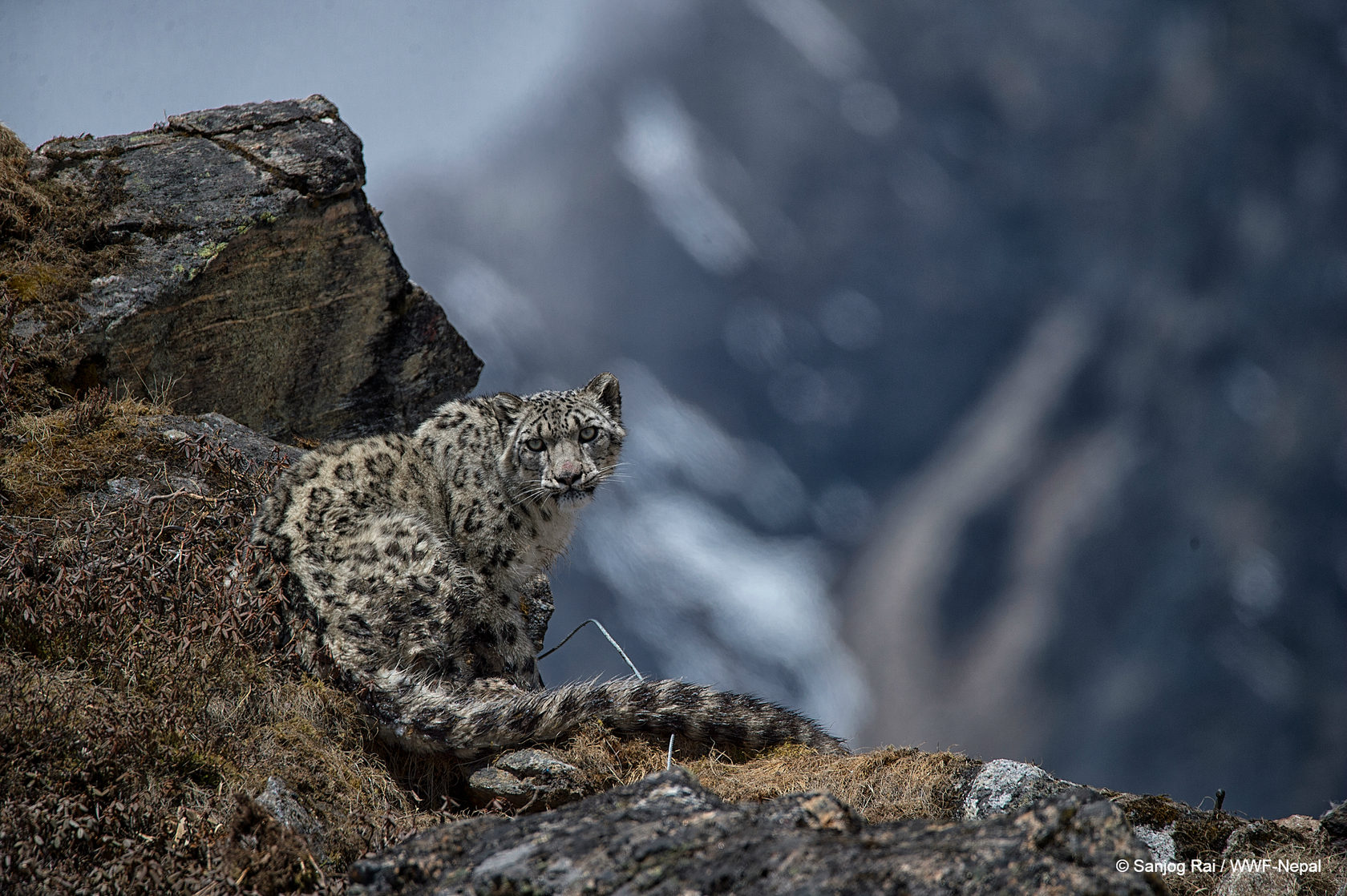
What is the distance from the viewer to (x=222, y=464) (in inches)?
354

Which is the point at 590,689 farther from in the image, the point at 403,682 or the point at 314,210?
the point at 314,210

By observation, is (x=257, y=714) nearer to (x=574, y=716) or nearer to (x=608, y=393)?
(x=574, y=716)

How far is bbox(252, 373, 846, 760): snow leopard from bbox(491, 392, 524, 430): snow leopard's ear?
2 cm

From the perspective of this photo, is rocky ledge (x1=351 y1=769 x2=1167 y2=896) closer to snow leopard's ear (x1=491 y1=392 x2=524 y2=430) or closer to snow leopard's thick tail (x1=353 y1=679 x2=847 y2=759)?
snow leopard's thick tail (x1=353 y1=679 x2=847 y2=759)

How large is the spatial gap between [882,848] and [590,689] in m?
3.73

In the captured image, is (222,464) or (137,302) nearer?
(222,464)

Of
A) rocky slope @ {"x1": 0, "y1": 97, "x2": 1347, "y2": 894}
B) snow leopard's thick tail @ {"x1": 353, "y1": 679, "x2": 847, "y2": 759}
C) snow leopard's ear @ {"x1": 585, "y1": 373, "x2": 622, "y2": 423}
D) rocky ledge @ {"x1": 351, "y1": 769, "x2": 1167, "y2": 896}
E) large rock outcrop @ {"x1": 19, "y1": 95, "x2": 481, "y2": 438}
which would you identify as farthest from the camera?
large rock outcrop @ {"x1": 19, "y1": 95, "x2": 481, "y2": 438}

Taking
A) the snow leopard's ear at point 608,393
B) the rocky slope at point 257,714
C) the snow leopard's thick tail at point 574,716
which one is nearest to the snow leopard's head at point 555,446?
the snow leopard's ear at point 608,393

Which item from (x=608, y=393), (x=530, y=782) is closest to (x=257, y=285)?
(x=608, y=393)

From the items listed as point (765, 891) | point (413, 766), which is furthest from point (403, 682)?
point (765, 891)

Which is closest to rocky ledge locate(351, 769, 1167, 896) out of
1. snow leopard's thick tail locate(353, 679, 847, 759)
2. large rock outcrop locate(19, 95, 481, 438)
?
snow leopard's thick tail locate(353, 679, 847, 759)

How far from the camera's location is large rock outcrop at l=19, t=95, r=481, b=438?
1111cm

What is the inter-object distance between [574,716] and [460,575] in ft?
5.21

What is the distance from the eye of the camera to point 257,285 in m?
11.9
